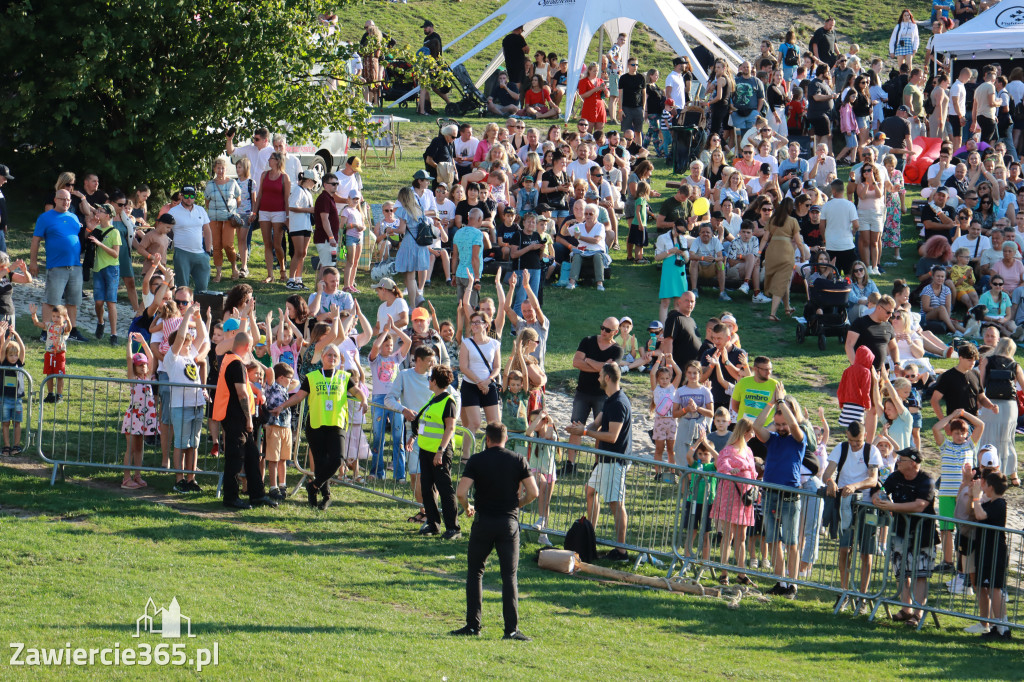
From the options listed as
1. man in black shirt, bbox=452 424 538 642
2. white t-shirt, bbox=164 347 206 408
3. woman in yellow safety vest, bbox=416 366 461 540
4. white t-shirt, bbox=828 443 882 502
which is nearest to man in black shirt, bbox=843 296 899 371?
white t-shirt, bbox=828 443 882 502

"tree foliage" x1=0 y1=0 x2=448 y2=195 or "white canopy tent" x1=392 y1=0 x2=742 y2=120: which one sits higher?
"white canopy tent" x1=392 y1=0 x2=742 y2=120

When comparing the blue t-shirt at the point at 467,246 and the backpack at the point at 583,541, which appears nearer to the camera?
the backpack at the point at 583,541

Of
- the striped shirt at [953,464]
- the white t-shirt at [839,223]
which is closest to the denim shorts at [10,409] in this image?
the striped shirt at [953,464]

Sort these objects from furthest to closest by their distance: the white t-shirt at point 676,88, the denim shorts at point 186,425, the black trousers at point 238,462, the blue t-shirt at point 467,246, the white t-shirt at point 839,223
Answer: the white t-shirt at point 676,88 → the white t-shirt at point 839,223 → the blue t-shirt at point 467,246 → the denim shorts at point 186,425 → the black trousers at point 238,462

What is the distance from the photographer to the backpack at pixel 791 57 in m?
31.2

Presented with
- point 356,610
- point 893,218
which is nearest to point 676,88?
point 893,218

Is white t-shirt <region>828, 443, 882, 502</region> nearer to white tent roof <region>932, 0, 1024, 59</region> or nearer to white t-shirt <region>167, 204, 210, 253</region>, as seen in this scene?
white t-shirt <region>167, 204, 210, 253</region>

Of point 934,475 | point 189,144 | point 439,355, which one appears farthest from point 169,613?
point 189,144

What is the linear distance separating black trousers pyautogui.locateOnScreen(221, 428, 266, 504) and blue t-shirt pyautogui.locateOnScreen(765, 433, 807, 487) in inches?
191

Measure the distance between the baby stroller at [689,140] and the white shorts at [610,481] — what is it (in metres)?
15.6

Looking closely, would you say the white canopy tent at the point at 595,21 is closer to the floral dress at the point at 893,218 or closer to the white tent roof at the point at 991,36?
the white tent roof at the point at 991,36

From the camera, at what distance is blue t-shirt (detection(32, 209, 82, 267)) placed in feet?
53.1

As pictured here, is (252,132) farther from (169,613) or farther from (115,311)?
(169,613)

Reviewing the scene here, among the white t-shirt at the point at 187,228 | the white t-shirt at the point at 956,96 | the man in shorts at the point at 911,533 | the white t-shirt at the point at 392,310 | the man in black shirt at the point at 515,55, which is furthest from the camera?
the man in black shirt at the point at 515,55
